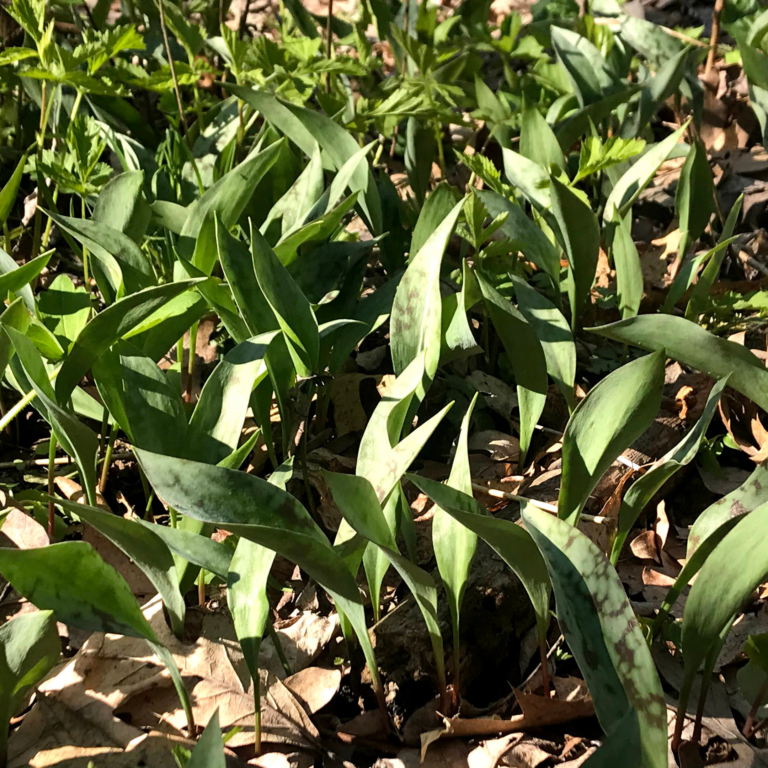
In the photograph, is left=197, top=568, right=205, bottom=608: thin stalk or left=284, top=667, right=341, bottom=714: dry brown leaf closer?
left=284, top=667, right=341, bottom=714: dry brown leaf

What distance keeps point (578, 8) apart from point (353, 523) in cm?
231

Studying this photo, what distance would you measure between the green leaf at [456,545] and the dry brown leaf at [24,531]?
2.28 feet

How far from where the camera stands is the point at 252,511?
0.93 m

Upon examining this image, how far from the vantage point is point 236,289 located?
4.18 ft

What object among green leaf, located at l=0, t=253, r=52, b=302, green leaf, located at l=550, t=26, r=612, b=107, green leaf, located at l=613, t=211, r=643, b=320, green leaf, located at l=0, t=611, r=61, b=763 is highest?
green leaf, located at l=550, t=26, r=612, b=107

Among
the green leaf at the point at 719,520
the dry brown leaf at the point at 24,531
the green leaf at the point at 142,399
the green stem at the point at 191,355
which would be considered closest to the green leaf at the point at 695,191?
the green leaf at the point at 719,520

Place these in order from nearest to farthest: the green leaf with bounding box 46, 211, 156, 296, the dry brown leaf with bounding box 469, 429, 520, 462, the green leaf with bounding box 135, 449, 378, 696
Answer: the green leaf with bounding box 135, 449, 378, 696 → the green leaf with bounding box 46, 211, 156, 296 → the dry brown leaf with bounding box 469, 429, 520, 462

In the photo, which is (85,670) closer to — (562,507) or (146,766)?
(146,766)

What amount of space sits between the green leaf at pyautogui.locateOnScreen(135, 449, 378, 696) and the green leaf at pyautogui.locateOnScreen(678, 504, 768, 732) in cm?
41

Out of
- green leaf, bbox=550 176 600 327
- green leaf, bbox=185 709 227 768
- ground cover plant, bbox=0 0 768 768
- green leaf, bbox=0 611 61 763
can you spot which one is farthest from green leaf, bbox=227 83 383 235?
green leaf, bbox=185 709 227 768

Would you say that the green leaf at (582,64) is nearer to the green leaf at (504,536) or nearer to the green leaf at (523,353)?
the green leaf at (523,353)

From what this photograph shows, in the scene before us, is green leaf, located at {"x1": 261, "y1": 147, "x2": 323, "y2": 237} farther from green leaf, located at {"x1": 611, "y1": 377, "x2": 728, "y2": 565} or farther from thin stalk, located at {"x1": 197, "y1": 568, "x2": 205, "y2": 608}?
green leaf, located at {"x1": 611, "y1": 377, "x2": 728, "y2": 565}

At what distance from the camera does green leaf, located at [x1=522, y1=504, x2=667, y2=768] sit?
0.83 m

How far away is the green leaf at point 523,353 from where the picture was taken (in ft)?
4.31
